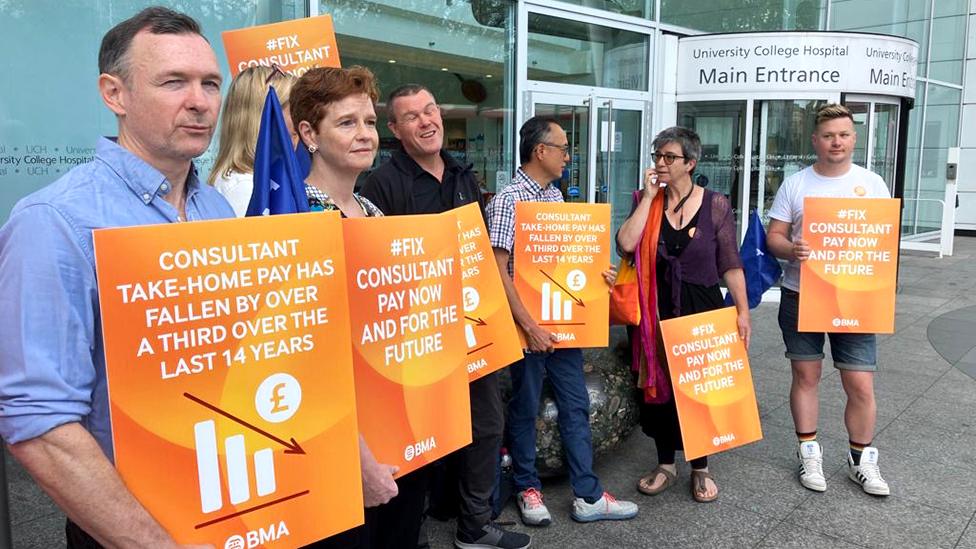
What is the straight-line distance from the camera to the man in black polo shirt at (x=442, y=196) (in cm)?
281

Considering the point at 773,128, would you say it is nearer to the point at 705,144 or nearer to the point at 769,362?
the point at 705,144

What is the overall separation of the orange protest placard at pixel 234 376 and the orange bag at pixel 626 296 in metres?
2.25

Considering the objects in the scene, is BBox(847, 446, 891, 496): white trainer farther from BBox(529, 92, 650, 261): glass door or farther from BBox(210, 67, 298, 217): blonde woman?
BBox(529, 92, 650, 261): glass door

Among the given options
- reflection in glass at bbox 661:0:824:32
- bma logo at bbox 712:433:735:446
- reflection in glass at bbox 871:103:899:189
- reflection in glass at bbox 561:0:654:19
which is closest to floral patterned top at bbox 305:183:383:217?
bma logo at bbox 712:433:735:446

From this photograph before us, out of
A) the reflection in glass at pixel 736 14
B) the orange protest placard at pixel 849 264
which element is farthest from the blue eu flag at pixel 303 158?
the reflection in glass at pixel 736 14

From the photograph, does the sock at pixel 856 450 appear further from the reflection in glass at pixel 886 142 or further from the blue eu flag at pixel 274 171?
the reflection in glass at pixel 886 142

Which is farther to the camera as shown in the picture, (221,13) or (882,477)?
(221,13)

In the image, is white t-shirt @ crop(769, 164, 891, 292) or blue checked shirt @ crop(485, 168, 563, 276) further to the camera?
white t-shirt @ crop(769, 164, 891, 292)

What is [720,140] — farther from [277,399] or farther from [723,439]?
[277,399]

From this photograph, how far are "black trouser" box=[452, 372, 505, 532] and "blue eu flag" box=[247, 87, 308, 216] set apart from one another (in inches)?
52.6

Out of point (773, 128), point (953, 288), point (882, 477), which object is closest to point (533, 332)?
point (882, 477)

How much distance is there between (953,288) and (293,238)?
11.4 meters

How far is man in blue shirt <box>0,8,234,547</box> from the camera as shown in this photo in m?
1.23

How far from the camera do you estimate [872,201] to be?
358 centimetres
